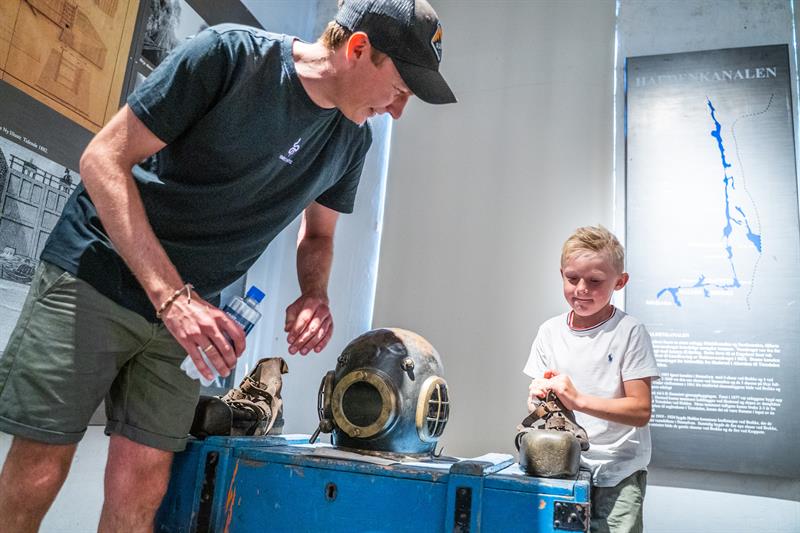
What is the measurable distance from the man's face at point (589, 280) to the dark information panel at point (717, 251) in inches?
46.9

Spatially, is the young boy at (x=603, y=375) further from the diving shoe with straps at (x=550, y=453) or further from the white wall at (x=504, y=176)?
the white wall at (x=504, y=176)

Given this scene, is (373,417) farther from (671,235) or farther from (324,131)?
(671,235)

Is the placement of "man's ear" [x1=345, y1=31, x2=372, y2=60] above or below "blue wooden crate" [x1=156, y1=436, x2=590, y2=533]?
above

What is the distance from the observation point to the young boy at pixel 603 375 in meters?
1.88

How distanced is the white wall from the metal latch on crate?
2079 mm

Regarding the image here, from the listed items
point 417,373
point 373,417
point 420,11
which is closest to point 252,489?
point 373,417

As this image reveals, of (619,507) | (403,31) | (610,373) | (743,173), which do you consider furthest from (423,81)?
(743,173)

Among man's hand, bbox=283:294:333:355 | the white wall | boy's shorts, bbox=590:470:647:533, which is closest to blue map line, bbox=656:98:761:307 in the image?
the white wall

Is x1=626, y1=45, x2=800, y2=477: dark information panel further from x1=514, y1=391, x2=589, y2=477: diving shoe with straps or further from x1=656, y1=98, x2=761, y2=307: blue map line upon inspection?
x1=514, y1=391, x2=589, y2=477: diving shoe with straps

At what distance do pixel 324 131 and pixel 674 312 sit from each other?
2.37 meters

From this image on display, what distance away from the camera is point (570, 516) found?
1317 millimetres

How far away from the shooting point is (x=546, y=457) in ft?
4.90

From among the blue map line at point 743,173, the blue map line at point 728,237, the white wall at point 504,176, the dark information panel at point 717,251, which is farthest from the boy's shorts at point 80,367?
the blue map line at point 743,173

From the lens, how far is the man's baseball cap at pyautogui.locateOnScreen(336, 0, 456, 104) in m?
1.42
